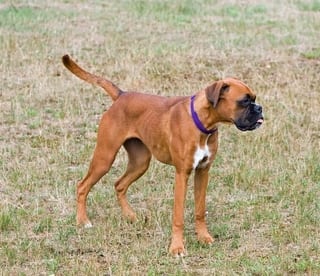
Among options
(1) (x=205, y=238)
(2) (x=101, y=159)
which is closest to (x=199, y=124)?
(1) (x=205, y=238)

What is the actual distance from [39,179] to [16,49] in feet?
20.7

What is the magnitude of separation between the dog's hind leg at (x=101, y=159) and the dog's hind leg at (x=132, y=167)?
0.92 ft

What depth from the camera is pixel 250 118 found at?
281 inches

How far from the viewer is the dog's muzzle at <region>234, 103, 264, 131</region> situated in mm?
7125

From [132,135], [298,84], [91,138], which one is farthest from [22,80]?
[132,135]

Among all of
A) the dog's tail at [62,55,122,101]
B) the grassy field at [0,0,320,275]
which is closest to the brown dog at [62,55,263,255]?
the dog's tail at [62,55,122,101]

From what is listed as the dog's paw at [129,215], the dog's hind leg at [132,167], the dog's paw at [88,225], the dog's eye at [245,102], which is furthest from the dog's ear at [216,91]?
the dog's paw at [88,225]

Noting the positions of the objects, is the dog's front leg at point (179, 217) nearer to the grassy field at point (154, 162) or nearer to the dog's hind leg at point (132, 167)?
the grassy field at point (154, 162)

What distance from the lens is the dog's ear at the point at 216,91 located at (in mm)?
7090

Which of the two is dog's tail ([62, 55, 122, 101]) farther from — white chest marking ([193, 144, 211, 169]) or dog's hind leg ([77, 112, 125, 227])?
white chest marking ([193, 144, 211, 169])

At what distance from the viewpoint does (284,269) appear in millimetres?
6836

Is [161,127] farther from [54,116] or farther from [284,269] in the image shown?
[54,116]

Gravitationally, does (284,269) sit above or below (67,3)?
below

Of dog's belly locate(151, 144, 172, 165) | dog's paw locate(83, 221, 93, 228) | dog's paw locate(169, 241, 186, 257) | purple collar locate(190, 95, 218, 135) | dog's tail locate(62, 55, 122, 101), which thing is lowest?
dog's paw locate(83, 221, 93, 228)
